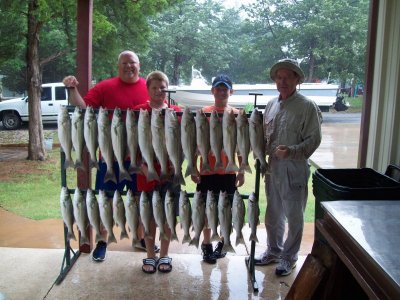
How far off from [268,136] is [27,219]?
3.50 m

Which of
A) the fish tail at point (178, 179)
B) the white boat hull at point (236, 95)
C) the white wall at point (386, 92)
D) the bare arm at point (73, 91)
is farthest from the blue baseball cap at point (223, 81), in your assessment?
the white boat hull at point (236, 95)

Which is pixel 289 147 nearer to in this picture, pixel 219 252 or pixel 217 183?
pixel 217 183

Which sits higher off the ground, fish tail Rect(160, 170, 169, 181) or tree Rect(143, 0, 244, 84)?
tree Rect(143, 0, 244, 84)

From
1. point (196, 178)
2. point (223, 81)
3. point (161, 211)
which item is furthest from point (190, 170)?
point (223, 81)

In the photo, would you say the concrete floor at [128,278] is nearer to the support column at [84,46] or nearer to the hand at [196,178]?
the support column at [84,46]

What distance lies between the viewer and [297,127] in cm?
320

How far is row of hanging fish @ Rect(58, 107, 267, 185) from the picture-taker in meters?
3.01

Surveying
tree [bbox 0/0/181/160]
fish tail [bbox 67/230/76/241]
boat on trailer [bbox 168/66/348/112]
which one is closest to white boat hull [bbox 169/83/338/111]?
boat on trailer [bbox 168/66/348/112]

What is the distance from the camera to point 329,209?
215cm

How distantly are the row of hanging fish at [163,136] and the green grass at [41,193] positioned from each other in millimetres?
2837

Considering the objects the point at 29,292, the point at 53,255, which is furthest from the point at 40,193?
the point at 29,292

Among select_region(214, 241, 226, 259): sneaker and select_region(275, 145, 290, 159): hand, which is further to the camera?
select_region(214, 241, 226, 259): sneaker

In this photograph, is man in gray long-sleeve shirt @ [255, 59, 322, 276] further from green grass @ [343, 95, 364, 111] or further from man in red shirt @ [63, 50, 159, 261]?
green grass @ [343, 95, 364, 111]

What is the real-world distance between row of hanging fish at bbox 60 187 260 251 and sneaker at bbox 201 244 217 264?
1.70ft
